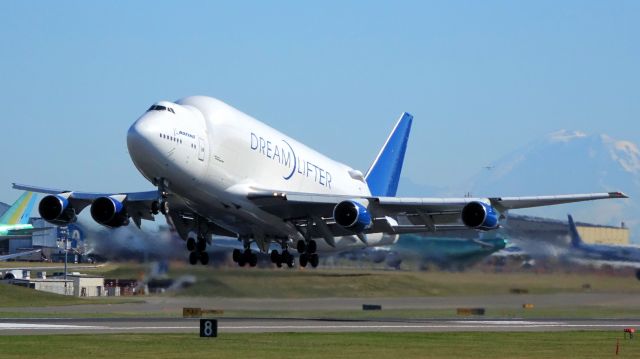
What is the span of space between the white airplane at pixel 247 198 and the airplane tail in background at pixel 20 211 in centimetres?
7085

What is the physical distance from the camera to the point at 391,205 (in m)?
49.1

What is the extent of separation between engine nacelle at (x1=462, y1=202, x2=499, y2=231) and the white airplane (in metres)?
0.04

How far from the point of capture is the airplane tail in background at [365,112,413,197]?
60.6 metres

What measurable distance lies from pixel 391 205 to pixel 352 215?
266 centimetres

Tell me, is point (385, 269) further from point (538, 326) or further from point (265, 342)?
point (265, 342)

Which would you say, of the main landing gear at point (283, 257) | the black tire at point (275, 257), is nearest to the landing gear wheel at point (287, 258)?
the main landing gear at point (283, 257)

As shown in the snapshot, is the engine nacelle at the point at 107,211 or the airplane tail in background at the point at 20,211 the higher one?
the airplane tail in background at the point at 20,211

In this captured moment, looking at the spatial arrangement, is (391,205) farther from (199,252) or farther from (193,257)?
(193,257)

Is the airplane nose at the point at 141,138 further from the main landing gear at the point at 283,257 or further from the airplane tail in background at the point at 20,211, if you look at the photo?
the airplane tail in background at the point at 20,211

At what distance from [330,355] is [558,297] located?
1084 inches

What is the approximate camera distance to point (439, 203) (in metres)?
48.9

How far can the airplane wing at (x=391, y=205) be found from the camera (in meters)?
47.2

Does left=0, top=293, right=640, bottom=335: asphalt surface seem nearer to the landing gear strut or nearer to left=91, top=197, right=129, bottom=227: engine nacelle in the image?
the landing gear strut

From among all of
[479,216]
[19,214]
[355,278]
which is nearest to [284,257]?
[479,216]
